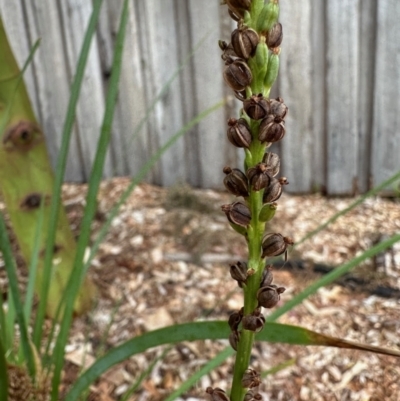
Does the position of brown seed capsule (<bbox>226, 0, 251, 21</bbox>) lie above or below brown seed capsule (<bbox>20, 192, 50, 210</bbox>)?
above

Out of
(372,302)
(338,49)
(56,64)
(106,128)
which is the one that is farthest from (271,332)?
(56,64)

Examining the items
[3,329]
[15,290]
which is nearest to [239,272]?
[15,290]

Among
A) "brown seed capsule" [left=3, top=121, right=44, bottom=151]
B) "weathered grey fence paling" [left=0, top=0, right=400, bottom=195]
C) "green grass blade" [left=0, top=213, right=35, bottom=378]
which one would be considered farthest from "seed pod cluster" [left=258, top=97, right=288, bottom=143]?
"weathered grey fence paling" [left=0, top=0, right=400, bottom=195]

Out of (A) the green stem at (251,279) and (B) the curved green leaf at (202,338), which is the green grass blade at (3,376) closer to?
(B) the curved green leaf at (202,338)

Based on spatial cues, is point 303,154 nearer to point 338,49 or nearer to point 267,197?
point 338,49

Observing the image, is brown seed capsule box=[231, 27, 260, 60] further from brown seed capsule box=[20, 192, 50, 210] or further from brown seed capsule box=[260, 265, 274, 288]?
brown seed capsule box=[20, 192, 50, 210]

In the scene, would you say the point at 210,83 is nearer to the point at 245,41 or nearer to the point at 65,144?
the point at 65,144

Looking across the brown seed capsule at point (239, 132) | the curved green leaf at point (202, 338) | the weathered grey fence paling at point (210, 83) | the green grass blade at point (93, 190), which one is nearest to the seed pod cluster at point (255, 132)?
the brown seed capsule at point (239, 132)
